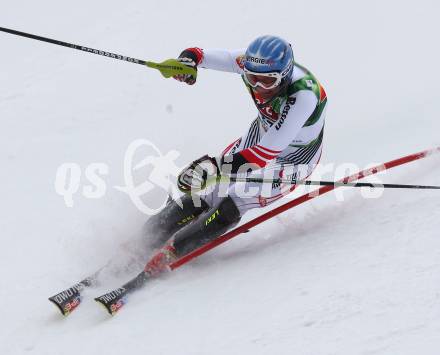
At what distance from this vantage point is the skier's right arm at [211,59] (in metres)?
4.75

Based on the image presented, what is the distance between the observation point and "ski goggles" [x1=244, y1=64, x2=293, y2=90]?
3.95m

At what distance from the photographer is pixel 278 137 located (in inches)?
155

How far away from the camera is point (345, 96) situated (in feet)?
24.9

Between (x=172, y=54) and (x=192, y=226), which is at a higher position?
(x=172, y=54)

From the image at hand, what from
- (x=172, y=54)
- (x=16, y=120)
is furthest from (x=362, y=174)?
(x=172, y=54)

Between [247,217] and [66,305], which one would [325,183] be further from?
[66,305]

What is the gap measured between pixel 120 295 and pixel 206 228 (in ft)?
2.79

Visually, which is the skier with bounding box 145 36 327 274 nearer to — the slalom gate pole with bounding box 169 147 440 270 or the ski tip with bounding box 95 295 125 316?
the slalom gate pole with bounding box 169 147 440 270

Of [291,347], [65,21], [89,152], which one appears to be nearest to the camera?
[291,347]

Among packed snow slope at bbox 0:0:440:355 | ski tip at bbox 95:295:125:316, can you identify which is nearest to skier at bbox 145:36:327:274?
packed snow slope at bbox 0:0:440:355

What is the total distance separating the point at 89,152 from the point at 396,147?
3486 millimetres

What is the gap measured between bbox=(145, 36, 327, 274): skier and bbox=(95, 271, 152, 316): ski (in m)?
0.09

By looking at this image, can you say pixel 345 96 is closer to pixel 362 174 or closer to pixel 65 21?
pixel 362 174

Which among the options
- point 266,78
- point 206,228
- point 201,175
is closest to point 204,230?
point 206,228
